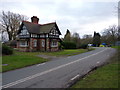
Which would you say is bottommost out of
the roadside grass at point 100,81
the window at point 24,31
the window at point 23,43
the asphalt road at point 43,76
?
the asphalt road at point 43,76

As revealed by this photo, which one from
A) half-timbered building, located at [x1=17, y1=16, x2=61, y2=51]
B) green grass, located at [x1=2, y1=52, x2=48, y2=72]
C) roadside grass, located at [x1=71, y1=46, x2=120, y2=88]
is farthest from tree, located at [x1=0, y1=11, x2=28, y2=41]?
roadside grass, located at [x1=71, y1=46, x2=120, y2=88]

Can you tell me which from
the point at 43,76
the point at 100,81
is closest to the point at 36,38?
the point at 43,76

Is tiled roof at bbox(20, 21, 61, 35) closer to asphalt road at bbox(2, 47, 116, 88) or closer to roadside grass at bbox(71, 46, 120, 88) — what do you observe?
asphalt road at bbox(2, 47, 116, 88)

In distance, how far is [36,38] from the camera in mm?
31219

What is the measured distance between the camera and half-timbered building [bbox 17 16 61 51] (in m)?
29.8

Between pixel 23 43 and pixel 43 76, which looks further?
pixel 23 43

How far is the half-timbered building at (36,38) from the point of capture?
29836 mm

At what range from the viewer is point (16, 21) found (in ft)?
150

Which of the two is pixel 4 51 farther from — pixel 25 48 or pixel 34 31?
pixel 34 31

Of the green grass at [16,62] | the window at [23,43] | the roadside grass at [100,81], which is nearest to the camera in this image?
the roadside grass at [100,81]

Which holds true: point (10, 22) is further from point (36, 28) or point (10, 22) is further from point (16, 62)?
point (16, 62)

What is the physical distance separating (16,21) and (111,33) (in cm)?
5707

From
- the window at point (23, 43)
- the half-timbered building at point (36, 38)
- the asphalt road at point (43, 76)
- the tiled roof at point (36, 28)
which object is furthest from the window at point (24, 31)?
the asphalt road at point (43, 76)

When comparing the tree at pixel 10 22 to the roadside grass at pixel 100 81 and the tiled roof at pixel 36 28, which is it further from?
the roadside grass at pixel 100 81
